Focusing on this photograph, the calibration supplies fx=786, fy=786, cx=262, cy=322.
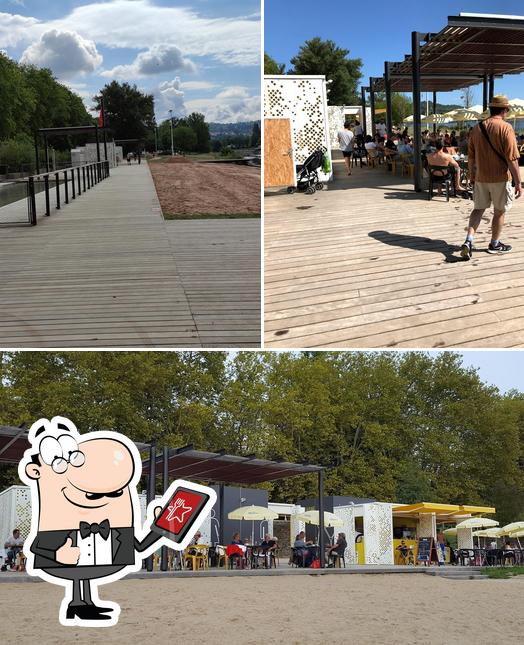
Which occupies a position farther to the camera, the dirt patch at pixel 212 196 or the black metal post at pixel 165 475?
the dirt patch at pixel 212 196

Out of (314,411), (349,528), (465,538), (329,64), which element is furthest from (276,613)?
(329,64)

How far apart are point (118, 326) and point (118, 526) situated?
2.98m

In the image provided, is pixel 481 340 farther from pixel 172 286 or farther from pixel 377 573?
pixel 377 573

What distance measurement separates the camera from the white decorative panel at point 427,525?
69.6ft

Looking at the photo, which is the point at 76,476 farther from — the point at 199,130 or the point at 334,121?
the point at 199,130

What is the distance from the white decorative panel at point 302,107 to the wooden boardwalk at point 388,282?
4364mm

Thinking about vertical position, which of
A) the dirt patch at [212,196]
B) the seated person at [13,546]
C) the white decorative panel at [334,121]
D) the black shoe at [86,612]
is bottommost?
the seated person at [13,546]

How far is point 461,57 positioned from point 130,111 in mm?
46006

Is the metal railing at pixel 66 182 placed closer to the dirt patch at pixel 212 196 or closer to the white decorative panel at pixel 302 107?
the dirt patch at pixel 212 196

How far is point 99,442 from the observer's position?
12.2 ft

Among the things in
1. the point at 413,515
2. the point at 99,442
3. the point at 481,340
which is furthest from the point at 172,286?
the point at 413,515

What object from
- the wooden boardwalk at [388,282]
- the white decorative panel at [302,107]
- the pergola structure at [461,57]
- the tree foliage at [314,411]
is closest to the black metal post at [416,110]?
the pergola structure at [461,57]

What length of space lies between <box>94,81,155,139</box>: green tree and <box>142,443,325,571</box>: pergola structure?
4479 centimetres

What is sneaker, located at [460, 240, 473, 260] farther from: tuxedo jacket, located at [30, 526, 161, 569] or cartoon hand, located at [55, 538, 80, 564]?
cartoon hand, located at [55, 538, 80, 564]
